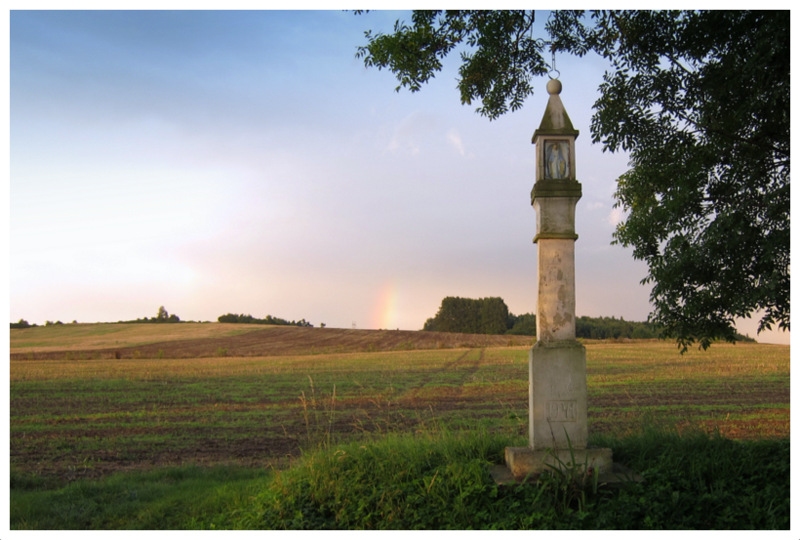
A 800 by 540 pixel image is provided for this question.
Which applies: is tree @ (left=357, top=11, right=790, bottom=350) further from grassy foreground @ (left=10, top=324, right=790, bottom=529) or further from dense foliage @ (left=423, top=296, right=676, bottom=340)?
dense foliage @ (left=423, top=296, right=676, bottom=340)

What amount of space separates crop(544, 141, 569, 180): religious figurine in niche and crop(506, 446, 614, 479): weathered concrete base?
3.33m

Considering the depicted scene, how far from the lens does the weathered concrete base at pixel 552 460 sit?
668 cm

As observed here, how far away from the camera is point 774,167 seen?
8055mm

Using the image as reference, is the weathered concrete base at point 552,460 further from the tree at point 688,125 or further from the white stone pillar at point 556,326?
the tree at point 688,125

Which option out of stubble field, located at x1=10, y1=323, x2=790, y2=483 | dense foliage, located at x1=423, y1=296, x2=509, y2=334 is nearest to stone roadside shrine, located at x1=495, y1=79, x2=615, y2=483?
stubble field, located at x1=10, y1=323, x2=790, y2=483

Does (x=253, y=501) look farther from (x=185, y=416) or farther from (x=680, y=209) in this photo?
(x=185, y=416)

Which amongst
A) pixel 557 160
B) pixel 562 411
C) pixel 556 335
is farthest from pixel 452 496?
pixel 557 160

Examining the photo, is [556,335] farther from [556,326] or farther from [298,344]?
[298,344]

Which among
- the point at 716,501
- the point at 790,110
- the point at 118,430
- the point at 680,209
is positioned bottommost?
the point at 118,430

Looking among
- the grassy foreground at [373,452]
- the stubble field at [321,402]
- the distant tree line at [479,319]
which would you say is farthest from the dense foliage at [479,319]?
the grassy foreground at [373,452]

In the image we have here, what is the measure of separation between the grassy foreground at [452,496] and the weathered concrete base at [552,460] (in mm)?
258

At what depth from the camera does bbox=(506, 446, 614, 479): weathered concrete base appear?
6.68 meters

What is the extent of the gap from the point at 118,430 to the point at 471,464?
10.5 m

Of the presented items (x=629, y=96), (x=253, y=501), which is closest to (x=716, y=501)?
(x=253, y=501)
